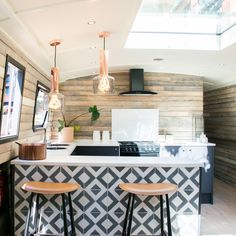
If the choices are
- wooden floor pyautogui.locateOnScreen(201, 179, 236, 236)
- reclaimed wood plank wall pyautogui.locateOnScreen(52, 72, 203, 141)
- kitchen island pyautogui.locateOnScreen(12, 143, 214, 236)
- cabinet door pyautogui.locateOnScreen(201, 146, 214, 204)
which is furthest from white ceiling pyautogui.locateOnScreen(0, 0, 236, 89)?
wooden floor pyautogui.locateOnScreen(201, 179, 236, 236)

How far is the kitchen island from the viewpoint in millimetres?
2951

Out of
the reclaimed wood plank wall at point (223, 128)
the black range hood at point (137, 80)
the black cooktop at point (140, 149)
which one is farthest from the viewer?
the reclaimed wood plank wall at point (223, 128)

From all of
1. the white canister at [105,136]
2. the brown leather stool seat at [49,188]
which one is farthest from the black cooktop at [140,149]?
the brown leather stool seat at [49,188]

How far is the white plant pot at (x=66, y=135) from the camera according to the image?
5348 millimetres

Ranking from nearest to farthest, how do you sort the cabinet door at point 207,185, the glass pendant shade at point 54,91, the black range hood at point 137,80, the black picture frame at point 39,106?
the glass pendant shade at point 54,91 → the black picture frame at point 39,106 → the cabinet door at point 207,185 → the black range hood at point 137,80

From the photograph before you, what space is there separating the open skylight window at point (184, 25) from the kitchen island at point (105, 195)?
1.88m

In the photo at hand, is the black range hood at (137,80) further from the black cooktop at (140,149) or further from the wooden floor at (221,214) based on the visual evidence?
the wooden floor at (221,214)

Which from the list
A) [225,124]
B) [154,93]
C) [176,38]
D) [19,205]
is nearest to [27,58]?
[19,205]

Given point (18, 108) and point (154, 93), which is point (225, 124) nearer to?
point (154, 93)

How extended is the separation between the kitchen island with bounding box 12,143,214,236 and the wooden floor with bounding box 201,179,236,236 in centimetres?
95

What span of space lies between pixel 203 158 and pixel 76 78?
9.72 ft

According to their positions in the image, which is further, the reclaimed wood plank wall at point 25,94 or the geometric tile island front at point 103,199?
the geometric tile island front at point 103,199

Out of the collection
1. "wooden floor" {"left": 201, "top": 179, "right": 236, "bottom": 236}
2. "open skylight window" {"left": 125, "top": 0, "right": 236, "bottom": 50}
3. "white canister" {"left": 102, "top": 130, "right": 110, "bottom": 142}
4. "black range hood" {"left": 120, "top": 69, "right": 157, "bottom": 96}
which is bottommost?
"wooden floor" {"left": 201, "top": 179, "right": 236, "bottom": 236}

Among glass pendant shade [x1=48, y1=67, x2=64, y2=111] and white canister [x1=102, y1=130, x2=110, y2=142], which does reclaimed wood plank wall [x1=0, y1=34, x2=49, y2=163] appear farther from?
white canister [x1=102, y1=130, x2=110, y2=142]
